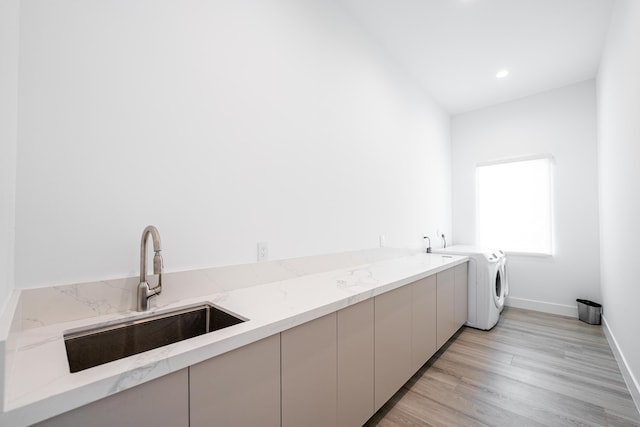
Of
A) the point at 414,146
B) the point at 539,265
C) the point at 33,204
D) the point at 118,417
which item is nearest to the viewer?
the point at 118,417

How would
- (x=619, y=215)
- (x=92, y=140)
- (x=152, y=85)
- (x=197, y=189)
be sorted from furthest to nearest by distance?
(x=619, y=215), (x=197, y=189), (x=152, y=85), (x=92, y=140)

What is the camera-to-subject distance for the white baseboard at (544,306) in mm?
3467

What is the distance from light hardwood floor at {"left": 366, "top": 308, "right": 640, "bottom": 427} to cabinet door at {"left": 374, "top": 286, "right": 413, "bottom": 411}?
178mm

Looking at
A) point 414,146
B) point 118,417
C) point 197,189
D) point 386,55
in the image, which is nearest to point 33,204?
point 197,189

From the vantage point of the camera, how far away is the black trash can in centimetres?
315

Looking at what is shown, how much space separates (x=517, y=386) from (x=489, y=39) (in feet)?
9.93

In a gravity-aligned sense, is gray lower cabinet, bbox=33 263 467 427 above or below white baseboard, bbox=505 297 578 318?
above

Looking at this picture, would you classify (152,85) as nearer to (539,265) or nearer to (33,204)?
(33,204)

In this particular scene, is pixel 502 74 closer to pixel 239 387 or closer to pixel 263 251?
pixel 263 251

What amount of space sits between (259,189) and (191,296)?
2.23 ft

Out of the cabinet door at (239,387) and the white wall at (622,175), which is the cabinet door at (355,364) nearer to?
the cabinet door at (239,387)

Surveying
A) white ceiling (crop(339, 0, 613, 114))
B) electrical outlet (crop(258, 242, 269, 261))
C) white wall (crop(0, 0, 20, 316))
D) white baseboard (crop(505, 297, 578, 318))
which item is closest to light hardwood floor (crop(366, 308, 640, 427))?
white baseboard (crop(505, 297, 578, 318))

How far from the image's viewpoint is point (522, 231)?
386 cm

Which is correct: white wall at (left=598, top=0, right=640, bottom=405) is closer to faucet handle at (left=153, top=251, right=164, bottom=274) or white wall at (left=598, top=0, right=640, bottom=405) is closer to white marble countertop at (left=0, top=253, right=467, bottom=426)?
white marble countertop at (left=0, top=253, right=467, bottom=426)
